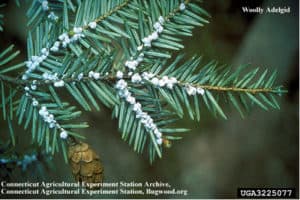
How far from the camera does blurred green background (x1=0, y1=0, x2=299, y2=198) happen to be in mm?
532

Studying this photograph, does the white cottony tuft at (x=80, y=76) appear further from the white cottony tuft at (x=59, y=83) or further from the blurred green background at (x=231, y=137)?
the blurred green background at (x=231, y=137)

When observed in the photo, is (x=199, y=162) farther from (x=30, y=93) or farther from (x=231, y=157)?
(x=30, y=93)

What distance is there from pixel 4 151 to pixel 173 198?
0.21 metres

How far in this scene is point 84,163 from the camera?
447mm

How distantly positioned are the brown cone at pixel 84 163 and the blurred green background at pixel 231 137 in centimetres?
8

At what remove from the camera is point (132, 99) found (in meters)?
0.43

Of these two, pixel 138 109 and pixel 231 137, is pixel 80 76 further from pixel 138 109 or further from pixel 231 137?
pixel 231 137

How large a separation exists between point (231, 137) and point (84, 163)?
21cm

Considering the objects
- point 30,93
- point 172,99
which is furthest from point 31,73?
point 172,99

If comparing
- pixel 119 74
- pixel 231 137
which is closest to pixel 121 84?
pixel 119 74

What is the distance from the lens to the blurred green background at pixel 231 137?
1.75ft

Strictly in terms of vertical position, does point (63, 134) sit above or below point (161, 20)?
below

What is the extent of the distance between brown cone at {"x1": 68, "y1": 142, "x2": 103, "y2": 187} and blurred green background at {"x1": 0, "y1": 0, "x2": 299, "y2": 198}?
8 cm

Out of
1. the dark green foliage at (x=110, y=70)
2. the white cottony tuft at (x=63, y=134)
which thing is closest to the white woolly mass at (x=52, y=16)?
the dark green foliage at (x=110, y=70)
